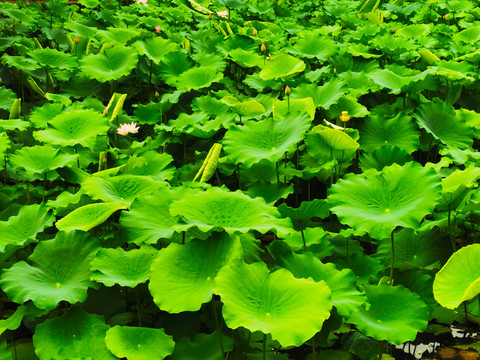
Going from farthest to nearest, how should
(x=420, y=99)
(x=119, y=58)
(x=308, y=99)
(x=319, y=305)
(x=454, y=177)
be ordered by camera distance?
1. (x=119, y=58)
2. (x=420, y=99)
3. (x=308, y=99)
4. (x=454, y=177)
5. (x=319, y=305)

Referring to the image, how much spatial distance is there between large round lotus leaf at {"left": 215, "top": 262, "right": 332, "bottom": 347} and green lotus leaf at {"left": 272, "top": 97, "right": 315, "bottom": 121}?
97 centimetres

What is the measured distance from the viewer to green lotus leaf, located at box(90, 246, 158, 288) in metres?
1.45

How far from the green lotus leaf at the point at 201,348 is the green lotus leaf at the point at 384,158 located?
87 cm

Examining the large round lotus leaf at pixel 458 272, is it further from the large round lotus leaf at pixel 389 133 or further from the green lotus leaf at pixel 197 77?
the green lotus leaf at pixel 197 77

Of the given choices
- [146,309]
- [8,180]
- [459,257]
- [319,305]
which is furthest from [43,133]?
[459,257]

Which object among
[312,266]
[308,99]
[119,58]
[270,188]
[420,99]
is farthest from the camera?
[119,58]

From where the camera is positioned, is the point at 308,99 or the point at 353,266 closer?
the point at 353,266

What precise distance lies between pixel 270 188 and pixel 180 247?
59cm

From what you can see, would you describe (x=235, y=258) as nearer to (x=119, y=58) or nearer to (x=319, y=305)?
(x=319, y=305)

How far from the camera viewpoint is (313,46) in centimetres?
292

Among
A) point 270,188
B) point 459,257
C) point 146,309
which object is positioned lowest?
point 146,309

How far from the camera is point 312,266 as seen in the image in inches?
58.8

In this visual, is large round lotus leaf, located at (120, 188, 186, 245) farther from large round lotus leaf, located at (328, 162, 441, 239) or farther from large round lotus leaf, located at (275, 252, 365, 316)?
large round lotus leaf, located at (328, 162, 441, 239)

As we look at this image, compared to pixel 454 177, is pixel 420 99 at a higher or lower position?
lower
